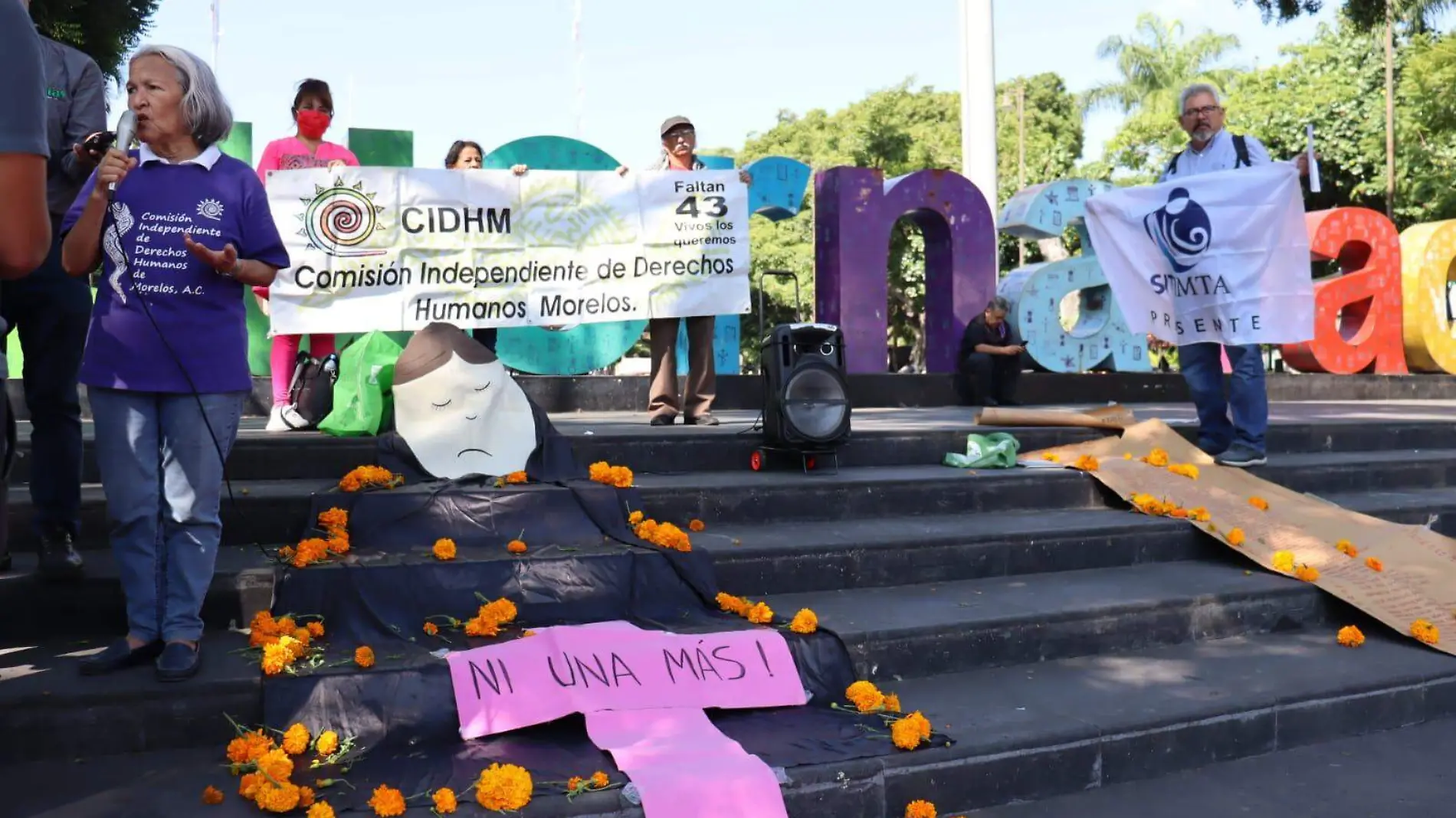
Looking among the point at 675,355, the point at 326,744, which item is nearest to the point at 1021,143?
the point at 675,355

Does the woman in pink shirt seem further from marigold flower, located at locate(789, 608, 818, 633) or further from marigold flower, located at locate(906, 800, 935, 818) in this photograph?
marigold flower, located at locate(906, 800, 935, 818)

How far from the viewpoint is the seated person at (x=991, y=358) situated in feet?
35.7

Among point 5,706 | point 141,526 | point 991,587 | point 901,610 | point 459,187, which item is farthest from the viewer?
point 459,187

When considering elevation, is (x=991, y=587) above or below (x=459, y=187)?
below

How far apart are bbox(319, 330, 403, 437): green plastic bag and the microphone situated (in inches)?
91.5

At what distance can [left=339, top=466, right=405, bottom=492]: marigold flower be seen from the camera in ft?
16.0

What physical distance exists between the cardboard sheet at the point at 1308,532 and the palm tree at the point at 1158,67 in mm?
36955

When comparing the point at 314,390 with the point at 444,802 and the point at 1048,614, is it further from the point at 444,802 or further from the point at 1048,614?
the point at 1048,614

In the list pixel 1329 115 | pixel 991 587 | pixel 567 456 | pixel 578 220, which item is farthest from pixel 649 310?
pixel 1329 115

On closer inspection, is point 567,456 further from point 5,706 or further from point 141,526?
Result: point 5,706

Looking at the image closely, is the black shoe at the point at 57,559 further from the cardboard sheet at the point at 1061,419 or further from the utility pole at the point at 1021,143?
the utility pole at the point at 1021,143

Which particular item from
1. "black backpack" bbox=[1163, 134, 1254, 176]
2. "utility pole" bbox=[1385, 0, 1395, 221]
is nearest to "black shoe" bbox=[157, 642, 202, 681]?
"black backpack" bbox=[1163, 134, 1254, 176]

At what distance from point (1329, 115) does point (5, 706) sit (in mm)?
31888

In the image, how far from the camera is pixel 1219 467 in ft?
22.0
